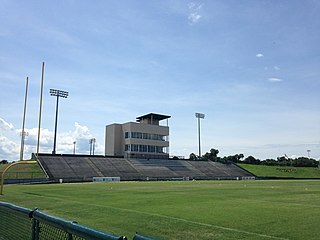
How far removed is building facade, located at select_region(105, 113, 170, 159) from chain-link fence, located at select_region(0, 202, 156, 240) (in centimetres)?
7932

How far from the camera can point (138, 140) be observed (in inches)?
3460

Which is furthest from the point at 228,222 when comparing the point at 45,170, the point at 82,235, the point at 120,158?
the point at 120,158

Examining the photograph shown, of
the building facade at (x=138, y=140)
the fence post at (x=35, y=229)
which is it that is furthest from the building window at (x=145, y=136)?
the fence post at (x=35, y=229)

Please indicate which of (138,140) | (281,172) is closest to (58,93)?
(138,140)

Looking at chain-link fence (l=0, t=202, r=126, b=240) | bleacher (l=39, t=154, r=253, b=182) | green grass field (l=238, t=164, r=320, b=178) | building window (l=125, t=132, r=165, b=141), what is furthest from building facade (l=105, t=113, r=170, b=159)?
chain-link fence (l=0, t=202, r=126, b=240)

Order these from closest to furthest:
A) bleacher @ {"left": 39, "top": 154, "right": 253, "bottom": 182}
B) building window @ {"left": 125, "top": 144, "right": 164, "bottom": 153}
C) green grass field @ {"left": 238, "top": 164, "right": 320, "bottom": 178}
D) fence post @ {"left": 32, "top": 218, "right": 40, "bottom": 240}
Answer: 1. fence post @ {"left": 32, "top": 218, "right": 40, "bottom": 240}
2. bleacher @ {"left": 39, "top": 154, "right": 253, "bottom": 182}
3. green grass field @ {"left": 238, "top": 164, "right": 320, "bottom": 178}
4. building window @ {"left": 125, "top": 144, "right": 164, "bottom": 153}

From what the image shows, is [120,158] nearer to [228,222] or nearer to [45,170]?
[45,170]

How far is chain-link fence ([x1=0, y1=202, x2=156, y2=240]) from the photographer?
11.3ft

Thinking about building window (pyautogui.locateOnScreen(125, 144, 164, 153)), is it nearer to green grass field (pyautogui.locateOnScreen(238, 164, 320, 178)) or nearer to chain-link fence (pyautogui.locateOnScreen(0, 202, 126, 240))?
green grass field (pyautogui.locateOnScreen(238, 164, 320, 178))

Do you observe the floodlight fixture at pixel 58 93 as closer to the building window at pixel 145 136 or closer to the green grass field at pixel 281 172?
the building window at pixel 145 136

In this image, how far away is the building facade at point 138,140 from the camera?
286 feet

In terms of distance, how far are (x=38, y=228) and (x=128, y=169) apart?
67919mm

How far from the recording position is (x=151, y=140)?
90.4 m

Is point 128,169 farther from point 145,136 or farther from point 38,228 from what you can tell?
point 38,228
